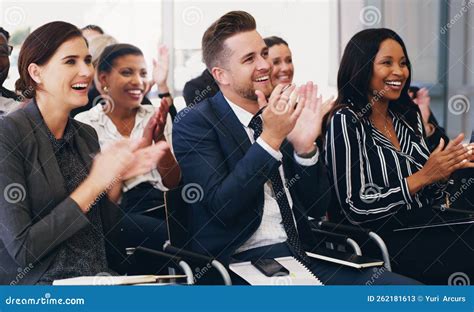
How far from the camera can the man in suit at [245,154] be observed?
234cm

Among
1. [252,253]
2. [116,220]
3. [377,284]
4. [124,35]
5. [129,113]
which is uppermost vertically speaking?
[124,35]

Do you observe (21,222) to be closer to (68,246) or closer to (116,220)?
(68,246)

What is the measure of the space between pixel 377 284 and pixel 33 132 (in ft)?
4.39

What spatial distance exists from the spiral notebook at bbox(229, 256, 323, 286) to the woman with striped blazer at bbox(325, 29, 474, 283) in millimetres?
298

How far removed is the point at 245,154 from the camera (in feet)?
7.50

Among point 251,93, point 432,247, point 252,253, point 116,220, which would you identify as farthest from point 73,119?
point 432,247

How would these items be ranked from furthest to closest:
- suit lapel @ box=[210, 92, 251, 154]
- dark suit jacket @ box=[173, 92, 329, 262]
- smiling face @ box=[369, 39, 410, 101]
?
1. smiling face @ box=[369, 39, 410, 101]
2. suit lapel @ box=[210, 92, 251, 154]
3. dark suit jacket @ box=[173, 92, 329, 262]

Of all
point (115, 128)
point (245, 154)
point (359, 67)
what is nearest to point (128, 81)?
point (115, 128)

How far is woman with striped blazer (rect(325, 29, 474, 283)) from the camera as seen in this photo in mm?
2529

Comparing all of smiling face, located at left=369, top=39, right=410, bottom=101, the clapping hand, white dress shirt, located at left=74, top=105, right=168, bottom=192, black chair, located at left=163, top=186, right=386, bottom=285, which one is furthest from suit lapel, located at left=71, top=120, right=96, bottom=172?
smiling face, located at left=369, top=39, right=410, bottom=101

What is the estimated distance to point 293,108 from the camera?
7.55 feet

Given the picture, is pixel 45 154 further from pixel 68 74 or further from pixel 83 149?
pixel 68 74

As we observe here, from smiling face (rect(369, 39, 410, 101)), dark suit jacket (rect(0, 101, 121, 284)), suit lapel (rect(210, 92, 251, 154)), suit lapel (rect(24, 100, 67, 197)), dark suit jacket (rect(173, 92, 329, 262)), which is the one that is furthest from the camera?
smiling face (rect(369, 39, 410, 101))

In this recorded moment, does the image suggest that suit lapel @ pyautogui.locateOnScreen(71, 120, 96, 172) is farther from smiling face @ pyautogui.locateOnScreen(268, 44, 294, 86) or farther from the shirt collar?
smiling face @ pyautogui.locateOnScreen(268, 44, 294, 86)
